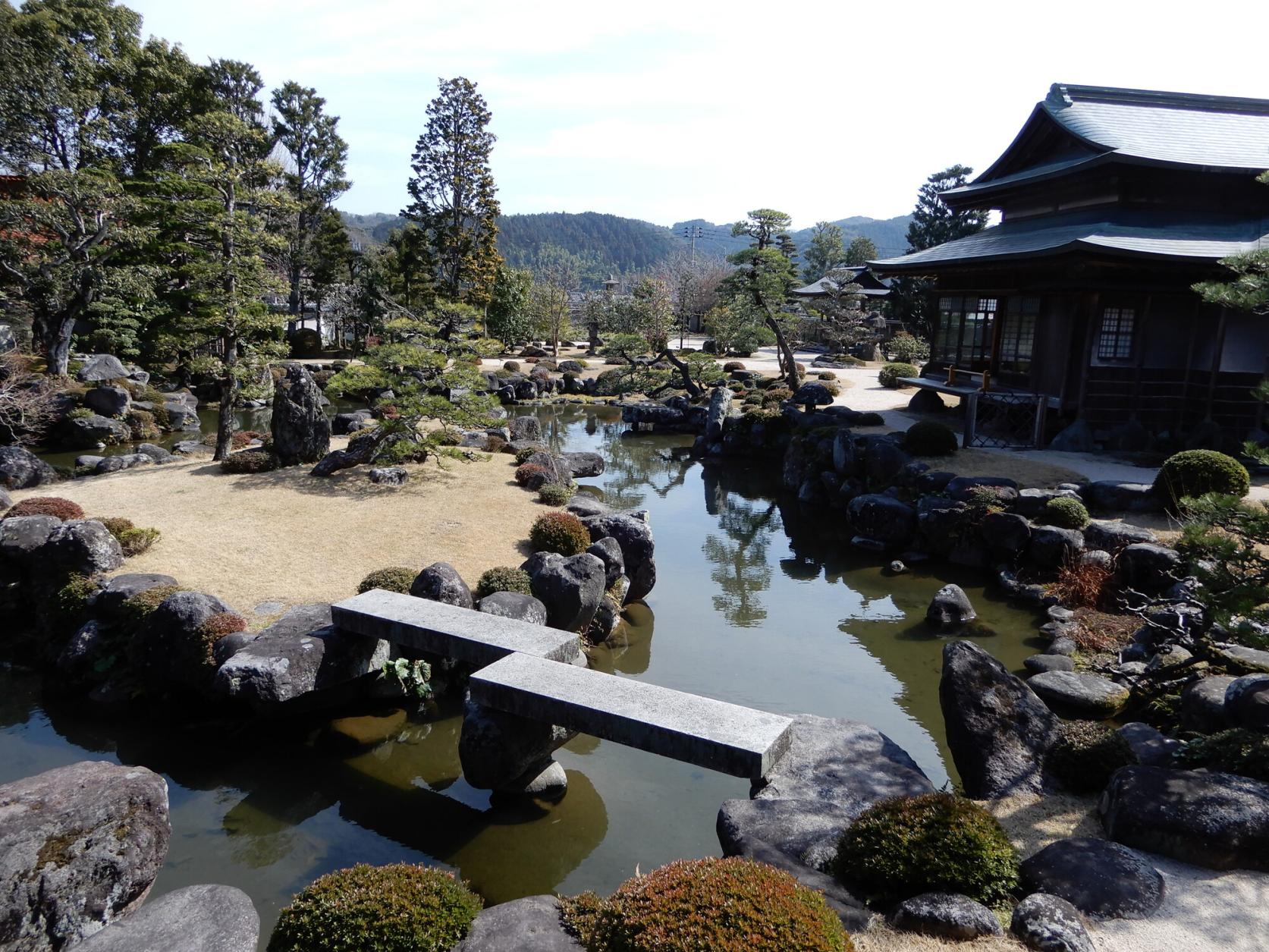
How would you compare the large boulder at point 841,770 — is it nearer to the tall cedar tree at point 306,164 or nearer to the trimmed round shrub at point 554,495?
the trimmed round shrub at point 554,495

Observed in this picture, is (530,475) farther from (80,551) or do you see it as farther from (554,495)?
(80,551)

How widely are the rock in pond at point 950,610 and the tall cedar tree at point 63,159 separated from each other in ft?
82.2

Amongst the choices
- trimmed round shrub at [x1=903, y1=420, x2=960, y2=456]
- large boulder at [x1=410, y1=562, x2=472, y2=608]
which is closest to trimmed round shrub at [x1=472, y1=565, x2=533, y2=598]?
large boulder at [x1=410, y1=562, x2=472, y2=608]

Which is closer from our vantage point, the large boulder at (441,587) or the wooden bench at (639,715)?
the wooden bench at (639,715)

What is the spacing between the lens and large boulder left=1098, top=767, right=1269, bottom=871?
6207 millimetres

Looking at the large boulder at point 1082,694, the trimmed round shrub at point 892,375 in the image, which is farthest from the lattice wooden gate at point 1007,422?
the large boulder at point 1082,694

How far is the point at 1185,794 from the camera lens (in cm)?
648

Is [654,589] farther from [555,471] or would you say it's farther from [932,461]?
[932,461]

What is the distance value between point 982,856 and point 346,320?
44814mm

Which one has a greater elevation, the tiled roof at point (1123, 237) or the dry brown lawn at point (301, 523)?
the tiled roof at point (1123, 237)

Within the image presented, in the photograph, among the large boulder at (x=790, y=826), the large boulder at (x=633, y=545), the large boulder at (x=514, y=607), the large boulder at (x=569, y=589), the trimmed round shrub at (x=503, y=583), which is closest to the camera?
the large boulder at (x=790, y=826)

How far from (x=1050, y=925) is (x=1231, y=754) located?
11.3ft

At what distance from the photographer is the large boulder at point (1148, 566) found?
13062mm

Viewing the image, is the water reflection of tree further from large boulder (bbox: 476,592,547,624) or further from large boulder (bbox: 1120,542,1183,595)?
large boulder (bbox: 1120,542,1183,595)
